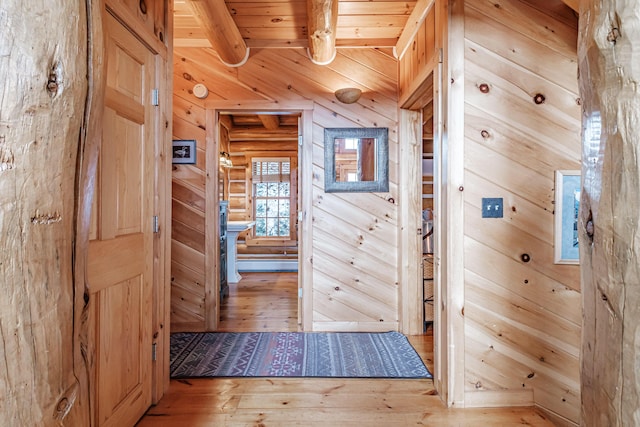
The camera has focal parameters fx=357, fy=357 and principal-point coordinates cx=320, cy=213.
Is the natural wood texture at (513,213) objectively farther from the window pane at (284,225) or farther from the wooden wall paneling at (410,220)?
the window pane at (284,225)

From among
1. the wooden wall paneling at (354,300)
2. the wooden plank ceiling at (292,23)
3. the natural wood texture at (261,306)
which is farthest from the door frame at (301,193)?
the wooden plank ceiling at (292,23)

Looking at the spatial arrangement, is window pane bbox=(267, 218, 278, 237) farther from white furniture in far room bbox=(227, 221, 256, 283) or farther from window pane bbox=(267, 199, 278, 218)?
white furniture in far room bbox=(227, 221, 256, 283)

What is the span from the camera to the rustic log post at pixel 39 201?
1.96 feet

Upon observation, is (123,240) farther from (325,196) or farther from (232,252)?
(232,252)

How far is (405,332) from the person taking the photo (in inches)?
126

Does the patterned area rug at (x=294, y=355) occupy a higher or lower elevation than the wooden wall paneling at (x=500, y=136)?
lower

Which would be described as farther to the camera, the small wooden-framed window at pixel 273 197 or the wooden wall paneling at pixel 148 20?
the small wooden-framed window at pixel 273 197

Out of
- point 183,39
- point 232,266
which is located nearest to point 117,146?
point 183,39

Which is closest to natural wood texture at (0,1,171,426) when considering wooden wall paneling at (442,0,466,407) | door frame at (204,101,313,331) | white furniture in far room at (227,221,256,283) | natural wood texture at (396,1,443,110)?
wooden wall paneling at (442,0,466,407)

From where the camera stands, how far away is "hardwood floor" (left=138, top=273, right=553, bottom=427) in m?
1.88

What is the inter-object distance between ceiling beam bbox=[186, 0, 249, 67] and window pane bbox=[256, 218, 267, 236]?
3.74m

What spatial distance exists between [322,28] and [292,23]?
0.52 meters

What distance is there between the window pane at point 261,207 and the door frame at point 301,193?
3.42m

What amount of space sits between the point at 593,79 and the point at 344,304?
2.76m
